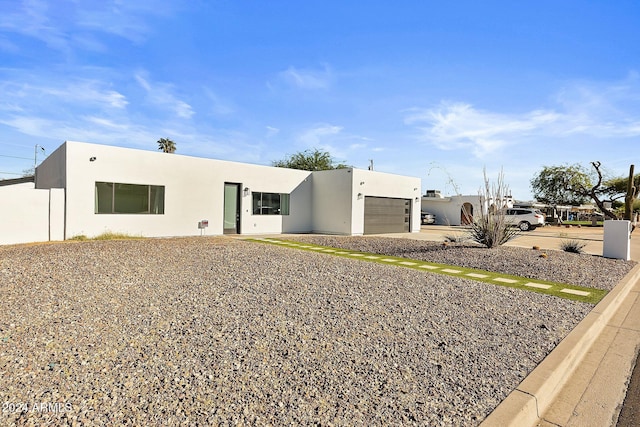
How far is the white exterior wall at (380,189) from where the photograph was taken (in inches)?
699

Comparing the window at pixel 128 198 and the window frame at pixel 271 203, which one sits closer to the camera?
the window at pixel 128 198

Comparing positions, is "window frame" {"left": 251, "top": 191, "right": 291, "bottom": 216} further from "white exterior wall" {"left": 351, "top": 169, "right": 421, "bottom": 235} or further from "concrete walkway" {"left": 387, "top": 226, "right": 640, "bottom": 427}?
"concrete walkway" {"left": 387, "top": 226, "right": 640, "bottom": 427}

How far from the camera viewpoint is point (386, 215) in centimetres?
1994

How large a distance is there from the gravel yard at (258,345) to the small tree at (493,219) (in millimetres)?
5359

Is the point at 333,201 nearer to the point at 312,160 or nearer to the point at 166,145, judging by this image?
the point at 312,160

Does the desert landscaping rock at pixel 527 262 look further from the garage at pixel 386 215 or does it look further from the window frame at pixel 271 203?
the garage at pixel 386 215

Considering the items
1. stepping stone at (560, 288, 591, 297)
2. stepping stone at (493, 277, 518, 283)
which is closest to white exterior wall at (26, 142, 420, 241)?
stepping stone at (493, 277, 518, 283)

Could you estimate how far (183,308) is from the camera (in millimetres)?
4215

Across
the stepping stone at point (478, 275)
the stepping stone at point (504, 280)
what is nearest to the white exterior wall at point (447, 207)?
the stepping stone at point (478, 275)

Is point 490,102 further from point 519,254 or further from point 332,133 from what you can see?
point 332,133

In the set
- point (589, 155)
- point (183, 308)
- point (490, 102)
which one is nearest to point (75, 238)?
point (183, 308)

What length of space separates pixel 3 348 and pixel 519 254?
11158 millimetres

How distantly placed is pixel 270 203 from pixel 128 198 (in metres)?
6.35

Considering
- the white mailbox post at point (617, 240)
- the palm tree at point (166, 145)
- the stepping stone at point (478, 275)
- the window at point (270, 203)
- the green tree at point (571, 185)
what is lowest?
the stepping stone at point (478, 275)
